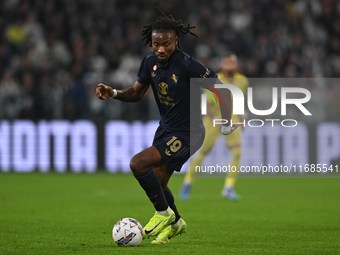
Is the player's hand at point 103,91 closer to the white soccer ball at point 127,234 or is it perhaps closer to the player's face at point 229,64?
the white soccer ball at point 127,234

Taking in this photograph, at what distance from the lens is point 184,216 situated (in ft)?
23.8

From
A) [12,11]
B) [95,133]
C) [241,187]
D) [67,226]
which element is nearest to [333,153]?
[241,187]

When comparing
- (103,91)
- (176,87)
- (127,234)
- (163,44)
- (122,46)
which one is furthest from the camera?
(122,46)

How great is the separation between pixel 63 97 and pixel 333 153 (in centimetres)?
705

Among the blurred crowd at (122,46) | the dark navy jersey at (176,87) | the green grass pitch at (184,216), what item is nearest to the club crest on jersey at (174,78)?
the dark navy jersey at (176,87)

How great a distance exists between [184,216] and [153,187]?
243 centimetres

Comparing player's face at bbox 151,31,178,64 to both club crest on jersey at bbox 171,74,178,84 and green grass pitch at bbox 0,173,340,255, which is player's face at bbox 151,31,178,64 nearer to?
club crest on jersey at bbox 171,74,178,84

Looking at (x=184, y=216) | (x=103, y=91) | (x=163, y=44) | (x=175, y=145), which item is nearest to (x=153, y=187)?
(x=175, y=145)

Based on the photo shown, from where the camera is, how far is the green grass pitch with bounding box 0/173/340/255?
4840mm

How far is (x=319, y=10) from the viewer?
57.2ft

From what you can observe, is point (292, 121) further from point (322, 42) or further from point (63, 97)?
point (63, 97)

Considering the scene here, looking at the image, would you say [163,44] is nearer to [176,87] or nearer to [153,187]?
[176,87]

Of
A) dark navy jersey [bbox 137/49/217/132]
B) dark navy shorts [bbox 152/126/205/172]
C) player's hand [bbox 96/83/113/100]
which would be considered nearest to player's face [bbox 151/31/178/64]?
dark navy jersey [bbox 137/49/217/132]

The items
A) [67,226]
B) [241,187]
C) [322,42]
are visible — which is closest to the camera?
[67,226]
